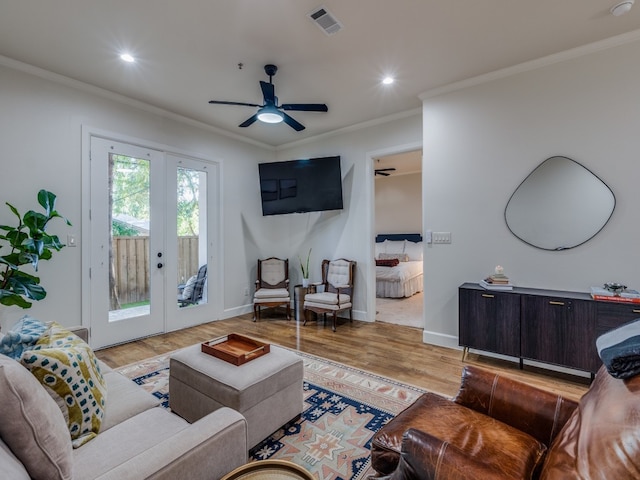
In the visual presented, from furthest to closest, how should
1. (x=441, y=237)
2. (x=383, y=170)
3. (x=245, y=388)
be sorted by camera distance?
(x=383, y=170)
(x=441, y=237)
(x=245, y=388)

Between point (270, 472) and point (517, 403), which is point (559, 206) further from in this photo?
point (270, 472)

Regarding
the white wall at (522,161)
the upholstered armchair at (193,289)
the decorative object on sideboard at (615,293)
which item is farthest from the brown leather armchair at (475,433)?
the upholstered armchair at (193,289)

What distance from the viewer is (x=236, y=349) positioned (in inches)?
83.7

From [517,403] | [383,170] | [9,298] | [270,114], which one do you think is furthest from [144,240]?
[383,170]

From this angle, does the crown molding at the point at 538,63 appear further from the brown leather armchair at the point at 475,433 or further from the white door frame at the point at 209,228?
the white door frame at the point at 209,228

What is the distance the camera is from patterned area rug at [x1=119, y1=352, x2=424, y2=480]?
5.71 ft

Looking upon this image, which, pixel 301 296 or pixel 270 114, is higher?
pixel 270 114

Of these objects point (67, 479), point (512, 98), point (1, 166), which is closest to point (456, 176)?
point (512, 98)

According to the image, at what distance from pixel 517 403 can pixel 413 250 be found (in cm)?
645

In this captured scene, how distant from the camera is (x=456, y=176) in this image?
3410 mm

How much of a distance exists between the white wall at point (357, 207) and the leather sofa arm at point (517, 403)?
9.94 feet

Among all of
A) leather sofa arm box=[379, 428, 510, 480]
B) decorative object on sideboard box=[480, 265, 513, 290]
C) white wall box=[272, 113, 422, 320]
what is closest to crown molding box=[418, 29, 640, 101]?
white wall box=[272, 113, 422, 320]

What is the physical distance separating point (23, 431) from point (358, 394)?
208 centimetres

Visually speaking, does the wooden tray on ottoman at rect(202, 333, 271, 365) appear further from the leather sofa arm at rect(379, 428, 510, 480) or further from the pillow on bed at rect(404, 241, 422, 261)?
the pillow on bed at rect(404, 241, 422, 261)
